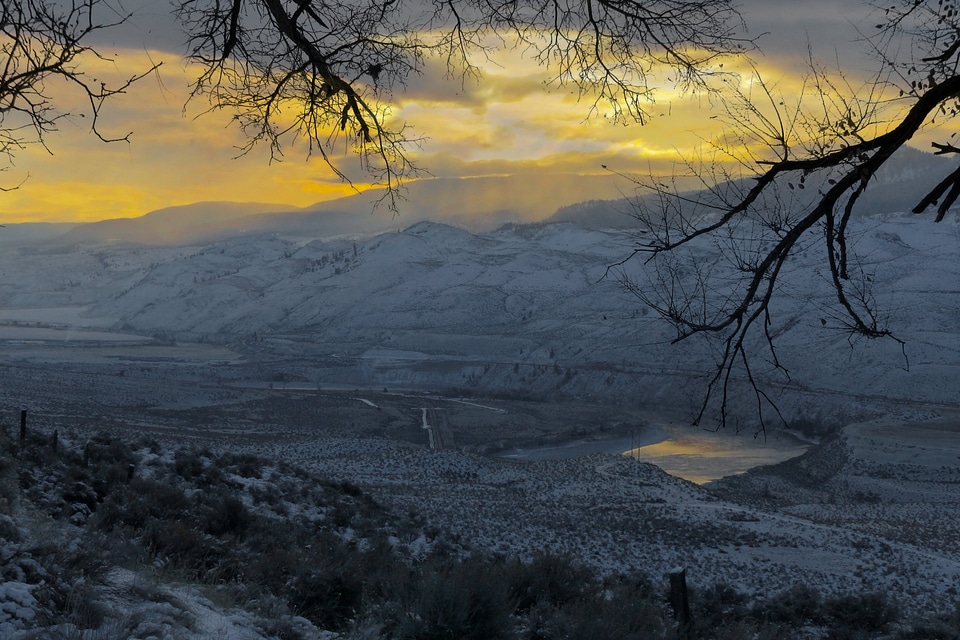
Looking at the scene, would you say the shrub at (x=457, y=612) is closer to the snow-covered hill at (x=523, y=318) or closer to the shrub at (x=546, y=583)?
the shrub at (x=546, y=583)

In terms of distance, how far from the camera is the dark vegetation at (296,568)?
5.32 metres

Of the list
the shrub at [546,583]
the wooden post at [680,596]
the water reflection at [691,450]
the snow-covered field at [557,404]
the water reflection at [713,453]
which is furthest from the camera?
the water reflection at [691,450]

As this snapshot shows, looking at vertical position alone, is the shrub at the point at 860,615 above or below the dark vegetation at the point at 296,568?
below

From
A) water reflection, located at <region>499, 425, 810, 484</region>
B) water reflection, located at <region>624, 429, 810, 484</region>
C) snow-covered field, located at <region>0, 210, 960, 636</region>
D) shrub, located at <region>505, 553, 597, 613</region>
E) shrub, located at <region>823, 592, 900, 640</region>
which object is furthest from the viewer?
water reflection, located at <region>499, 425, 810, 484</region>

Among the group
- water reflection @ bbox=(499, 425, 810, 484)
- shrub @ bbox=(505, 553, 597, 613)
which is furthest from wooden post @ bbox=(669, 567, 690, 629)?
water reflection @ bbox=(499, 425, 810, 484)

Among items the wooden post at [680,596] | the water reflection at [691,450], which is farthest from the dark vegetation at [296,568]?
the water reflection at [691,450]

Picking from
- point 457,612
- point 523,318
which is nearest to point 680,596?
point 457,612

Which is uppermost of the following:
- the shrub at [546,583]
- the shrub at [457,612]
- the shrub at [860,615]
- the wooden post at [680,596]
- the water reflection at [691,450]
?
the shrub at [457,612]

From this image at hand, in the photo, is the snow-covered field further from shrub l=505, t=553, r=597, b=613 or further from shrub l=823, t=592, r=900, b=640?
shrub l=505, t=553, r=597, b=613

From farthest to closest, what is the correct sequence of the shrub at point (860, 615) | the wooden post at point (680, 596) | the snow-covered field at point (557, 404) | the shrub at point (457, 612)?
the snow-covered field at point (557, 404) < the shrub at point (860, 615) < the wooden post at point (680, 596) < the shrub at point (457, 612)

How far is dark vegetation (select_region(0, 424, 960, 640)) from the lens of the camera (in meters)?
5.32

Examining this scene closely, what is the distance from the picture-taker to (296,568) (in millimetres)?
6910

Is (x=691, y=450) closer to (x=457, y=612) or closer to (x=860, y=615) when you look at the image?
(x=860, y=615)

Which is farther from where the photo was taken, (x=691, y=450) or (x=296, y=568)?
(x=691, y=450)
